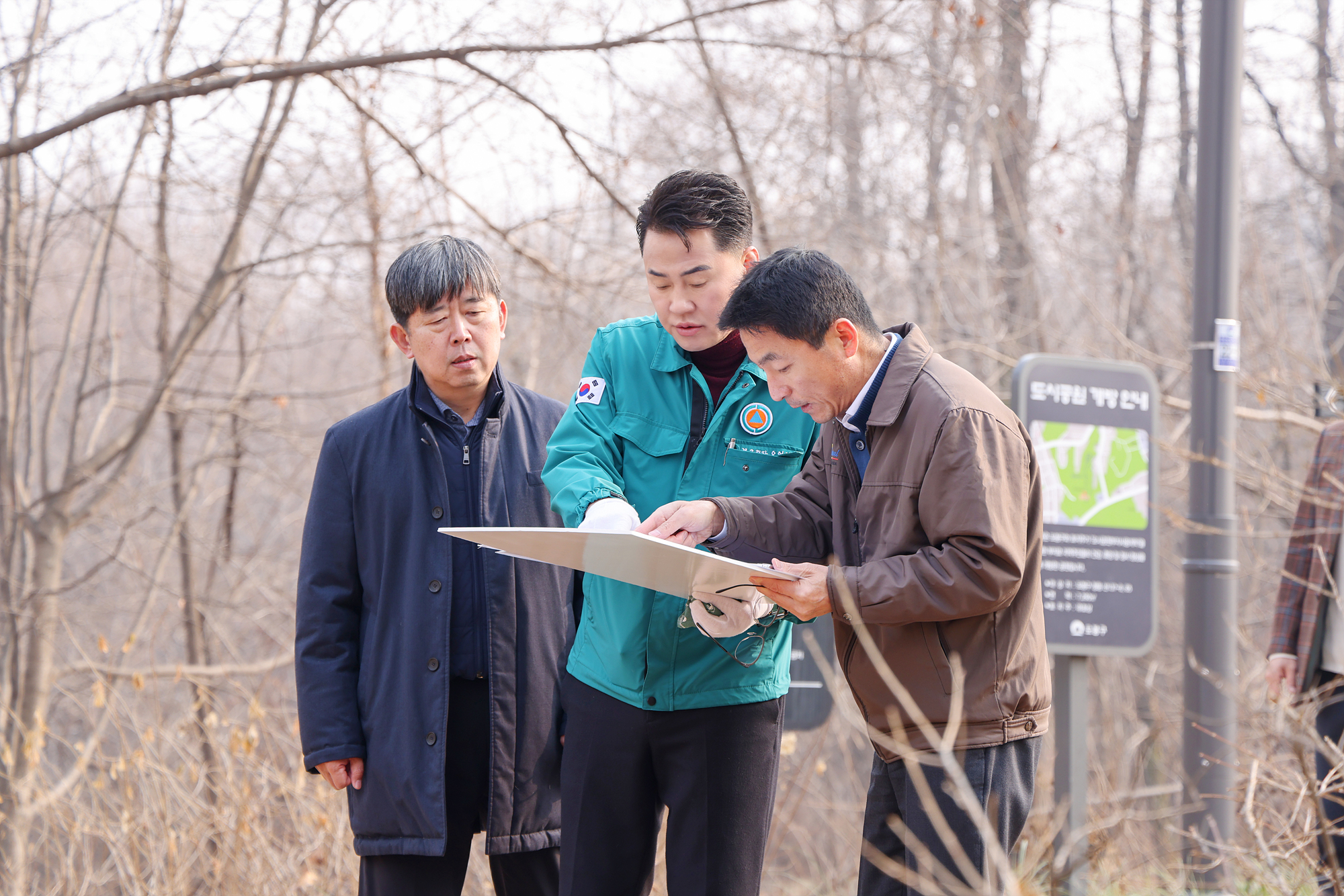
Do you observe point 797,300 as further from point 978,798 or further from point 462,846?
point 462,846

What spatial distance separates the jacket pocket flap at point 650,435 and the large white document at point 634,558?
0.34 metres

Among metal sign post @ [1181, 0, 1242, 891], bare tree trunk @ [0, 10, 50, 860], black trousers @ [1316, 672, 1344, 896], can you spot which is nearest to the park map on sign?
metal sign post @ [1181, 0, 1242, 891]

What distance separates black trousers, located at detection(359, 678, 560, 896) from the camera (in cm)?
260

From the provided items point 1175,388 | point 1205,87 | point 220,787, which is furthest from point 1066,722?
point 1175,388

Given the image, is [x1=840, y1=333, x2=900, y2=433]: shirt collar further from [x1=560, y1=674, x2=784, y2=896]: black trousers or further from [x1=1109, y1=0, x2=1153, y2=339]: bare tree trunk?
[x1=1109, y1=0, x2=1153, y2=339]: bare tree trunk

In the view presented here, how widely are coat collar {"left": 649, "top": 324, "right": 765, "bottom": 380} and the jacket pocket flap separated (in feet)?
0.40

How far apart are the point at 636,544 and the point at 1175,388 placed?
8967 millimetres

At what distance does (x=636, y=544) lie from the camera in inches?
74.7

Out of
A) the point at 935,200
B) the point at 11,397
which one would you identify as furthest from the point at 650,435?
the point at 935,200

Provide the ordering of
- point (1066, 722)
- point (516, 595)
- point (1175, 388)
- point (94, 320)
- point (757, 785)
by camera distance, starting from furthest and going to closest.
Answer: point (1175, 388)
point (94, 320)
point (1066, 722)
point (516, 595)
point (757, 785)

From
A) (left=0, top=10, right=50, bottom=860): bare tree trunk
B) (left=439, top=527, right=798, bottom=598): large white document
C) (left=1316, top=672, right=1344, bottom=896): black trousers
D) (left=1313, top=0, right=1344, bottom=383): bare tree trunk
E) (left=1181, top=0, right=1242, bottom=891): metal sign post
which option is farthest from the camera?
(left=1313, top=0, right=1344, bottom=383): bare tree trunk

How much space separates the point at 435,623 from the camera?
2.64 meters

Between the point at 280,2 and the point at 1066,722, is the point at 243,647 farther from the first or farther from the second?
the point at 1066,722

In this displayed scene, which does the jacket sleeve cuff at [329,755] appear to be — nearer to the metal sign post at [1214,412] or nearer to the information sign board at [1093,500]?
the information sign board at [1093,500]
